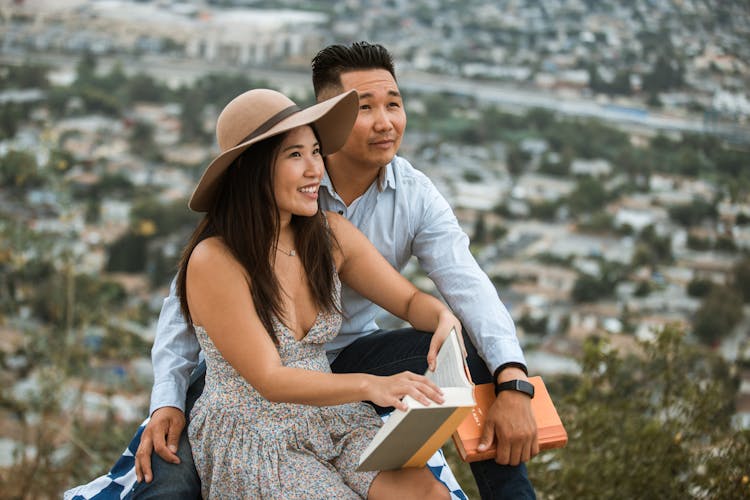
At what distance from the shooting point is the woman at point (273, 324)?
1746 mm

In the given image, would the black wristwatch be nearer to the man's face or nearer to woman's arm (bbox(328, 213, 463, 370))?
woman's arm (bbox(328, 213, 463, 370))

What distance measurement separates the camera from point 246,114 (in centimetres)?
184

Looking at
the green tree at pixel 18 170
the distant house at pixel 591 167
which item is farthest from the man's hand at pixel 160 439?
the distant house at pixel 591 167

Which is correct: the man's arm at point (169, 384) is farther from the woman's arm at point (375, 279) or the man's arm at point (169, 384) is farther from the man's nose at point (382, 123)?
the man's nose at point (382, 123)

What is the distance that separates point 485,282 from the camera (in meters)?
2.16

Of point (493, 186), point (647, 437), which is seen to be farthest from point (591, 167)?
point (647, 437)

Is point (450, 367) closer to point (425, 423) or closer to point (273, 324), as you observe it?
point (425, 423)

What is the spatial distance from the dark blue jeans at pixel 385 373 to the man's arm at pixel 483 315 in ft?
0.16

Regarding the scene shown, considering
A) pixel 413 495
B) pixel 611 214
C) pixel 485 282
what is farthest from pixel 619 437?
pixel 611 214

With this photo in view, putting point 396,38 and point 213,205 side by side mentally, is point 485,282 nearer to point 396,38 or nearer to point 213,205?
point 213,205

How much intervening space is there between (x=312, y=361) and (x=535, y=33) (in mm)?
19106

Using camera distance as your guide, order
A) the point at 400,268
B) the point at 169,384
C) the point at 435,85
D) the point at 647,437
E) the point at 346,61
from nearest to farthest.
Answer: the point at 169,384 → the point at 346,61 → the point at 400,268 → the point at 647,437 → the point at 435,85

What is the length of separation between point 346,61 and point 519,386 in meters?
1.02

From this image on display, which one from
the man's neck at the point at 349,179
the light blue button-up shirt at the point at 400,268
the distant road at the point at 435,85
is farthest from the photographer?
the distant road at the point at 435,85
